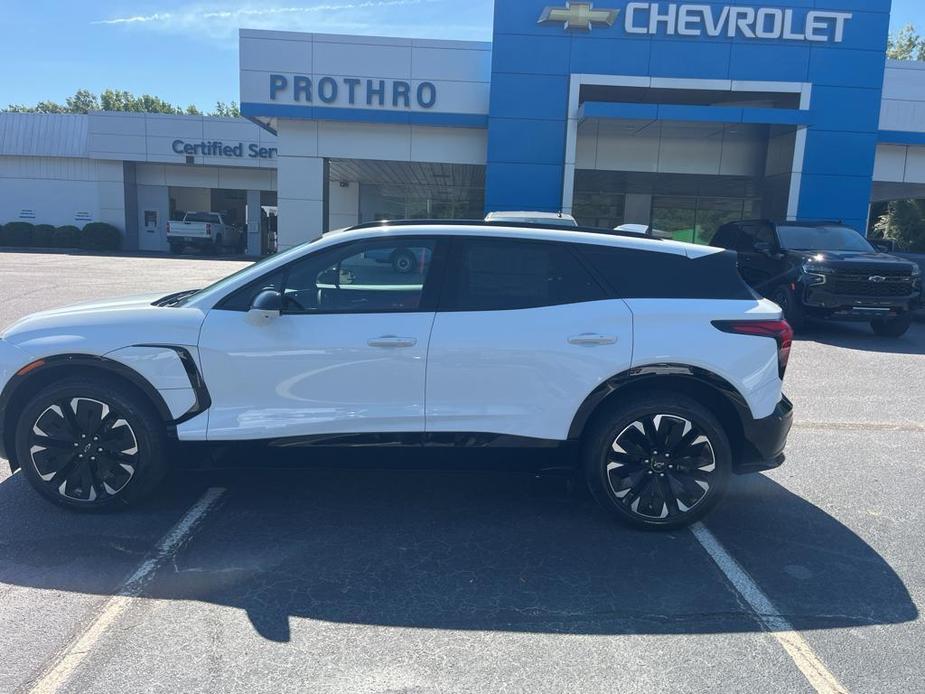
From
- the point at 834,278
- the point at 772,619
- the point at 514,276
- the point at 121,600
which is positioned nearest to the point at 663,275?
the point at 514,276

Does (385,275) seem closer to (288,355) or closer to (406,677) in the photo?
(288,355)

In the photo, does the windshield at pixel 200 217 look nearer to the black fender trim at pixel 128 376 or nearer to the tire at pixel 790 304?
the tire at pixel 790 304

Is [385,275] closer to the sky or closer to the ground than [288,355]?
closer to the sky

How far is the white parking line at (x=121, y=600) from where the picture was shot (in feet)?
9.05

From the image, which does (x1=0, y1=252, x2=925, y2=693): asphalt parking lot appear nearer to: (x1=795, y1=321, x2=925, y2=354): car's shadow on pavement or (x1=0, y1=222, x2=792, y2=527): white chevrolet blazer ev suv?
(x1=0, y1=222, x2=792, y2=527): white chevrolet blazer ev suv

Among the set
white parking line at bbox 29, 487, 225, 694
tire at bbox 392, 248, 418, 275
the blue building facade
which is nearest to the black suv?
the blue building facade

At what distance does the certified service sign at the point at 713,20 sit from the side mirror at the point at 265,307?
1604cm

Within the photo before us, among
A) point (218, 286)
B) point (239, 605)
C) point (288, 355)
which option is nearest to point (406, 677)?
point (239, 605)

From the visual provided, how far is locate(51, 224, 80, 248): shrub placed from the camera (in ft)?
115

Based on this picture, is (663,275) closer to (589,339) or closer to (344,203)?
(589,339)

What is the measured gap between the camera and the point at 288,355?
3947mm

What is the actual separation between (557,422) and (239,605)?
1912 millimetres

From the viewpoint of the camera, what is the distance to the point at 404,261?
4.20 meters

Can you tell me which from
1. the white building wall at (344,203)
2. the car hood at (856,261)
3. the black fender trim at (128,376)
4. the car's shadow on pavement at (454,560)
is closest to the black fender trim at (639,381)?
the car's shadow on pavement at (454,560)
